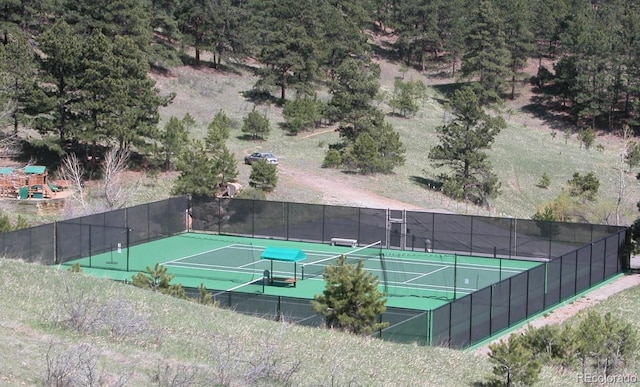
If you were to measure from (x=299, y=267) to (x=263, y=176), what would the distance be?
50.7 feet

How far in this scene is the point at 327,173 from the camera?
60719 millimetres

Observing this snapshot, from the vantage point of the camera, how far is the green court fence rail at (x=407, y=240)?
88.9ft

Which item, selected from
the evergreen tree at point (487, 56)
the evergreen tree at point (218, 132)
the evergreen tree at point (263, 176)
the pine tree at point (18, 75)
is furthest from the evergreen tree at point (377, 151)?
the evergreen tree at point (487, 56)

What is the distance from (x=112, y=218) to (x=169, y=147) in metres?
16.0

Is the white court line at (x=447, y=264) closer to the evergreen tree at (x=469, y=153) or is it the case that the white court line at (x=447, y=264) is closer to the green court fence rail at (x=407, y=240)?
the green court fence rail at (x=407, y=240)

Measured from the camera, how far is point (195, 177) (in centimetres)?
4938

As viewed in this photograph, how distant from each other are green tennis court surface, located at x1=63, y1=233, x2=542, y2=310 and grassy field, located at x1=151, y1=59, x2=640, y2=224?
35.0ft

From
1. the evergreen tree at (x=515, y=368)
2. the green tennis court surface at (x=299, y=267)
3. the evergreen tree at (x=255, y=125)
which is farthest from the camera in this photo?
the evergreen tree at (x=255, y=125)

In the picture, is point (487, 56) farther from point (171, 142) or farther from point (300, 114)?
point (171, 142)

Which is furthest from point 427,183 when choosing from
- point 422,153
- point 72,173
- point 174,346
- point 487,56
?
point 174,346

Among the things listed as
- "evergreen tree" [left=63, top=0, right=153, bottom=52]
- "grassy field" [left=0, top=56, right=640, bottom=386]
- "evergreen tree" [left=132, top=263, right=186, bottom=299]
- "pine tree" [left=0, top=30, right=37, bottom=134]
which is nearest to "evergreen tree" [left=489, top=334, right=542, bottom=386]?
"grassy field" [left=0, top=56, right=640, bottom=386]

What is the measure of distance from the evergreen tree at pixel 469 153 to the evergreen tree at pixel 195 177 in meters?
17.2

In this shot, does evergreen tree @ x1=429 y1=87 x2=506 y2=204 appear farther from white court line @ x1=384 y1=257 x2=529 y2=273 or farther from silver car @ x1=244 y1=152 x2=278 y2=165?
white court line @ x1=384 y1=257 x2=529 y2=273

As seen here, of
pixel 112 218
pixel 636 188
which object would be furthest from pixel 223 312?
pixel 636 188
